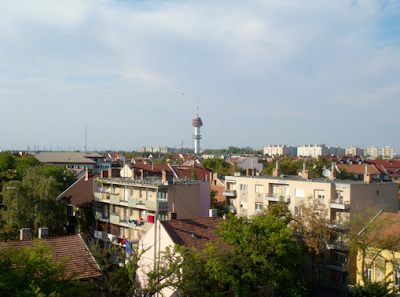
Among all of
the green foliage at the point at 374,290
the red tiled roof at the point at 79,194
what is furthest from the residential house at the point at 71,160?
the green foliage at the point at 374,290

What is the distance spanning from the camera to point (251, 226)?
67.8ft

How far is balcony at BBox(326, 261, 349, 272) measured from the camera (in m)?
29.4

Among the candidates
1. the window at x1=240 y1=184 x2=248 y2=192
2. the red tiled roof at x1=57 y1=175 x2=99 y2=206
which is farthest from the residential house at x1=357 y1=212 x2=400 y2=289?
the red tiled roof at x1=57 y1=175 x2=99 y2=206

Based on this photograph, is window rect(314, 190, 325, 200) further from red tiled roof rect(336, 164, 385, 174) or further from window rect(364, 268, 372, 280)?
red tiled roof rect(336, 164, 385, 174)

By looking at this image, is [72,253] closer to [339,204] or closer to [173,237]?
[173,237]

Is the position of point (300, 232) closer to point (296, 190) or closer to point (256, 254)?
point (296, 190)

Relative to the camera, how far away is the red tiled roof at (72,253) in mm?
19969

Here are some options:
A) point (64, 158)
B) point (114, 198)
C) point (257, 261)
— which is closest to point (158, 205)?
point (114, 198)

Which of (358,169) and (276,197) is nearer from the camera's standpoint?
(276,197)

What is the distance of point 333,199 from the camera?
103 feet

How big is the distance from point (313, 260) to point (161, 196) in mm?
13638

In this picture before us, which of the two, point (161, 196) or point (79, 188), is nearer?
point (161, 196)

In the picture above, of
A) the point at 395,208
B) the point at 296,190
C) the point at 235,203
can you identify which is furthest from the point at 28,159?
the point at 395,208

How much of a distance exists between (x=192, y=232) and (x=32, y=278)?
36.3 feet
